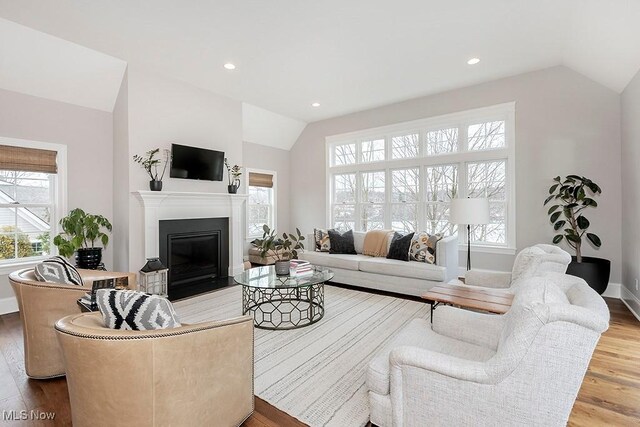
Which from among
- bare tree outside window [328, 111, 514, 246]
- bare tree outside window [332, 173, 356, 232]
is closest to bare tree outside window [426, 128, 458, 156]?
bare tree outside window [328, 111, 514, 246]

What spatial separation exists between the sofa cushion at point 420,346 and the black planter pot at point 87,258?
4.01 meters

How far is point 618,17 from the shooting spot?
9.21 feet

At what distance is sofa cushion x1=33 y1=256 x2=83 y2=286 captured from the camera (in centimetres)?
227

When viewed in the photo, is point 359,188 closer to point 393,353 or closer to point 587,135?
point 587,135

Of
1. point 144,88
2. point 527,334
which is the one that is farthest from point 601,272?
point 144,88

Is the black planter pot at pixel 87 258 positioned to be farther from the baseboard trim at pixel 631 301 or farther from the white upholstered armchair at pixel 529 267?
the baseboard trim at pixel 631 301

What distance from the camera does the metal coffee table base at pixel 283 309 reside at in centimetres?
330

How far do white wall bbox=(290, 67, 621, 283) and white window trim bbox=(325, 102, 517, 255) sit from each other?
0.27 feet

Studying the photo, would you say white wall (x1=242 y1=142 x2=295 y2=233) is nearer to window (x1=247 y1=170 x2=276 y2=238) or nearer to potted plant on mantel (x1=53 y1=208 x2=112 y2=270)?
window (x1=247 y1=170 x2=276 y2=238)

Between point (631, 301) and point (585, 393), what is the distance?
2503mm

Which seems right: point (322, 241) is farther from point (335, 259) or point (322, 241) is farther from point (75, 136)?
point (75, 136)

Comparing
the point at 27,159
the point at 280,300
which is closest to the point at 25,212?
the point at 27,159

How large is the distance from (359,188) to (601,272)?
4020 millimetres

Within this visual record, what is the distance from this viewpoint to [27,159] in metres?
3.93
